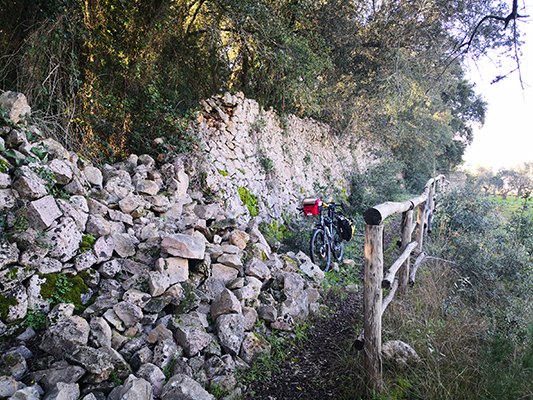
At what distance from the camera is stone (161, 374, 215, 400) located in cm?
229

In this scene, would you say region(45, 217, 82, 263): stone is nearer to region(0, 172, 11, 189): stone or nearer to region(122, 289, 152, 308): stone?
region(0, 172, 11, 189): stone

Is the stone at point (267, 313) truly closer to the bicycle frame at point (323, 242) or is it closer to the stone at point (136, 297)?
the stone at point (136, 297)

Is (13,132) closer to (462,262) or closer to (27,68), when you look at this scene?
(27,68)

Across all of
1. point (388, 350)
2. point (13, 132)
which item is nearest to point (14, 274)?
point (13, 132)

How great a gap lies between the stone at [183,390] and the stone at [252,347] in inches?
26.3

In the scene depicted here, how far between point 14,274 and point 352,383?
3066 millimetres

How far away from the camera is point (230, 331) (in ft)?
10.1

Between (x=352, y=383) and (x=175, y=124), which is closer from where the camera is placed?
(x=352, y=383)

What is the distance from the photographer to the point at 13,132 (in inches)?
123

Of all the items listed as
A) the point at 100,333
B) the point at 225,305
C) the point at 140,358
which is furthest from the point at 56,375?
the point at 225,305

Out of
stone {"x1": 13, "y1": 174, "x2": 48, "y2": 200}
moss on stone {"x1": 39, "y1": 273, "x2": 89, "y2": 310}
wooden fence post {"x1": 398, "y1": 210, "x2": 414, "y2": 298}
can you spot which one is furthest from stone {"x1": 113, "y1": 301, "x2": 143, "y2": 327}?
wooden fence post {"x1": 398, "y1": 210, "x2": 414, "y2": 298}

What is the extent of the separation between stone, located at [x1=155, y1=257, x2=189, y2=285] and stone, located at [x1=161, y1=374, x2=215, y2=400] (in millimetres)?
1073

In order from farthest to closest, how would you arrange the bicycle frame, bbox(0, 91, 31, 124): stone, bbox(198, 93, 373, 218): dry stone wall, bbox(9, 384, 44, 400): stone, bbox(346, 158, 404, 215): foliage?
bbox(346, 158, 404, 215): foliage, bbox(198, 93, 373, 218): dry stone wall, the bicycle frame, bbox(0, 91, 31, 124): stone, bbox(9, 384, 44, 400): stone

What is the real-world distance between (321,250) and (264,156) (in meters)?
3.13
